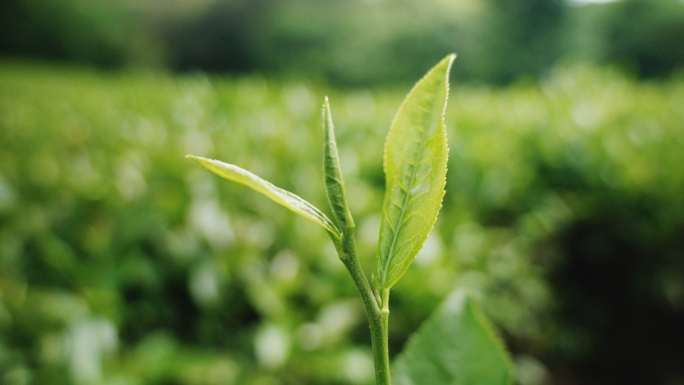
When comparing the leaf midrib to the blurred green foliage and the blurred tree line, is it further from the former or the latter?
the blurred tree line

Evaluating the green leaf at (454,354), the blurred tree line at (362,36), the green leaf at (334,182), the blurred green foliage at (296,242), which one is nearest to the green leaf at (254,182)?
the green leaf at (334,182)

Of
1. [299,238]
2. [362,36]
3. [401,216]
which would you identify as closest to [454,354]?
[401,216]

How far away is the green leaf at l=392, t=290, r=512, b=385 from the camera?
0.42 m

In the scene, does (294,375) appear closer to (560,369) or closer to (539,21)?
(560,369)

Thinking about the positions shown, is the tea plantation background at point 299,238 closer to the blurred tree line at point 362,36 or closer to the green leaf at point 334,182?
the green leaf at point 334,182

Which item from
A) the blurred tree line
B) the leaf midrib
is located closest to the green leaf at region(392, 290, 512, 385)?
the leaf midrib

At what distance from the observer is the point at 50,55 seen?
30359mm

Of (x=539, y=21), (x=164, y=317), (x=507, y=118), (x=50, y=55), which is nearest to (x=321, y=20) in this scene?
(x=539, y=21)

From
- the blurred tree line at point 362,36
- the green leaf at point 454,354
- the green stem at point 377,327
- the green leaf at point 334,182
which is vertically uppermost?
the green leaf at point 334,182

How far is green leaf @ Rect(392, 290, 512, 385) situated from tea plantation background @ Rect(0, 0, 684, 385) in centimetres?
123

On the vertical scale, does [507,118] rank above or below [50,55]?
above

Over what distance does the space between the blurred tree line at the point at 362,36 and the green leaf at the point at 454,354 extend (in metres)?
28.7

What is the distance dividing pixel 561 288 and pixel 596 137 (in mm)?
1236

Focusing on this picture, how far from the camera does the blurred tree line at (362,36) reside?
2936 centimetres
